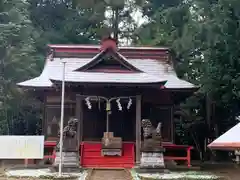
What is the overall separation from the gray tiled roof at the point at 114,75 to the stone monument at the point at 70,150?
229 centimetres

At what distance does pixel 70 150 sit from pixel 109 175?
6.86 feet

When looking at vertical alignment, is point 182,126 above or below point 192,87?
below

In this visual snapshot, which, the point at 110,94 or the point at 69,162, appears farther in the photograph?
the point at 110,94

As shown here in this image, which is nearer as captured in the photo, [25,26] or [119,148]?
[119,148]

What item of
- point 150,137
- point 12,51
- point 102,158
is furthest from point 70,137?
point 12,51

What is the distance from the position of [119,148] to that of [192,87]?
5.25 m

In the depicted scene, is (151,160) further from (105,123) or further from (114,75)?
(105,123)

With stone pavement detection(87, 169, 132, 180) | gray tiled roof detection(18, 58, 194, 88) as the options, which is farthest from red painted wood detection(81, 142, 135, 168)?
gray tiled roof detection(18, 58, 194, 88)

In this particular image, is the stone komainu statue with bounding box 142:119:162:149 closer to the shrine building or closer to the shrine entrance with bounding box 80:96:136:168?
the shrine building

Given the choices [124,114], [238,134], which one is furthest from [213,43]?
[238,134]

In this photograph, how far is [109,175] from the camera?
50.2ft

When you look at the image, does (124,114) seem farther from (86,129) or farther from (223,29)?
(223,29)

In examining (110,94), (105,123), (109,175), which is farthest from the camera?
(105,123)

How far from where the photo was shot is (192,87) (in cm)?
2056
